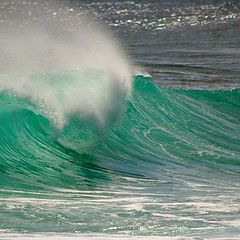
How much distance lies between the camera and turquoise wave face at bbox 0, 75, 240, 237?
10516mm

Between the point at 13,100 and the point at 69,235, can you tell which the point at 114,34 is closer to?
the point at 13,100

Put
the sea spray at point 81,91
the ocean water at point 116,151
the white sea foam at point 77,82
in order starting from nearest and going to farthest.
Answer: the ocean water at point 116,151
the sea spray at point 81,91
the white sea foam at point 77,82

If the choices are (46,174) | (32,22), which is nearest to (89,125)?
(46,174)

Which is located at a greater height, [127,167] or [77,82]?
[77,82]

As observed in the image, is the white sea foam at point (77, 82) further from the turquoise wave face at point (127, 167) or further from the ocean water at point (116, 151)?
the turquoise wave face at point (127, 167)

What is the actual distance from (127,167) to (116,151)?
1.12m

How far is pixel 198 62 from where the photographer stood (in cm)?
2928

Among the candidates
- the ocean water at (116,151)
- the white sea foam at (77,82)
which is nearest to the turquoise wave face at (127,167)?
the ocean water at (116,151)

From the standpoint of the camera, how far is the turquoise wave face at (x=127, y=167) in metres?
10.5

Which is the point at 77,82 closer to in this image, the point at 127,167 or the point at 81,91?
the point at 81,91

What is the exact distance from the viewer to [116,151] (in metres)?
15.7

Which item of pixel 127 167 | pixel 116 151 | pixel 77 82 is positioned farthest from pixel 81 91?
pixel 127 167

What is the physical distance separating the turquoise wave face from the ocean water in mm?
19

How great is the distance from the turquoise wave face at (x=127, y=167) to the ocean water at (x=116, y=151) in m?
0.02
